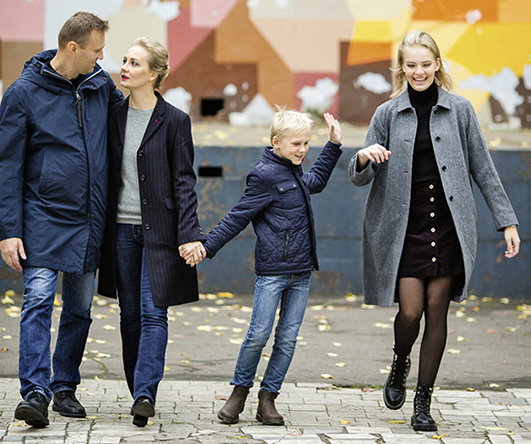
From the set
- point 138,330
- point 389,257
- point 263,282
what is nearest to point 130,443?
point 138,330

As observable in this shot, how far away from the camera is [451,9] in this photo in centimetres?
1055

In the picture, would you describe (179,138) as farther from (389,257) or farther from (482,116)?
(482,116)

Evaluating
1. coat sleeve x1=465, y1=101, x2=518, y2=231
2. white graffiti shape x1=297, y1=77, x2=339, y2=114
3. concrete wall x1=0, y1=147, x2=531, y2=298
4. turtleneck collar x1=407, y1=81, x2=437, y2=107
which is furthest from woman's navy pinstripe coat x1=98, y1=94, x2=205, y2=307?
white graffiti shape x1=297, y1=77, x2=339, y2=114

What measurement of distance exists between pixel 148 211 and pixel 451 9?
24.8ft

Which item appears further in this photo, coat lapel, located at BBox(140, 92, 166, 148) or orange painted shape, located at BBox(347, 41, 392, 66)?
orange painted shape, located at BBox(347, 41, 392, 66)

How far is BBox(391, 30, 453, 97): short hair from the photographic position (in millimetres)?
4285

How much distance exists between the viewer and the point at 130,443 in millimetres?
3773

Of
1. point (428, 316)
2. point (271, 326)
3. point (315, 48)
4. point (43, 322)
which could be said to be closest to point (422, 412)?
point (428, 316)

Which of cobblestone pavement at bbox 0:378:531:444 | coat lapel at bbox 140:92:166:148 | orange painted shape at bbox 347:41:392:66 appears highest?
orange painted shape at bbox 347:41:392:66

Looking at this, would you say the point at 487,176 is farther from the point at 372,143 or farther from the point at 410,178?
the point at 372,143

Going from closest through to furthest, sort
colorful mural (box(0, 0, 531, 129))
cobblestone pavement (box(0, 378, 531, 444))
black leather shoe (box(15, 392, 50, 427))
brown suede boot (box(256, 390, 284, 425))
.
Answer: black leather shoe (box(15, 392, 50, 427)) < cobblestone pavement (box(0, 378, 531, 444)) < brown suede boot (box(256, 390, 284, 425)) < colorful mural (box(0, 0, 531, 129))

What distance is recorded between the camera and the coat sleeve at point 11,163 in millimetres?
3961

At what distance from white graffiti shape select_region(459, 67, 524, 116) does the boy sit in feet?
22.6

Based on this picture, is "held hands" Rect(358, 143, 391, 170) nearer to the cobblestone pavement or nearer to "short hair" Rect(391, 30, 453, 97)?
"short hair" Rect(391, 30, 453, 97)
